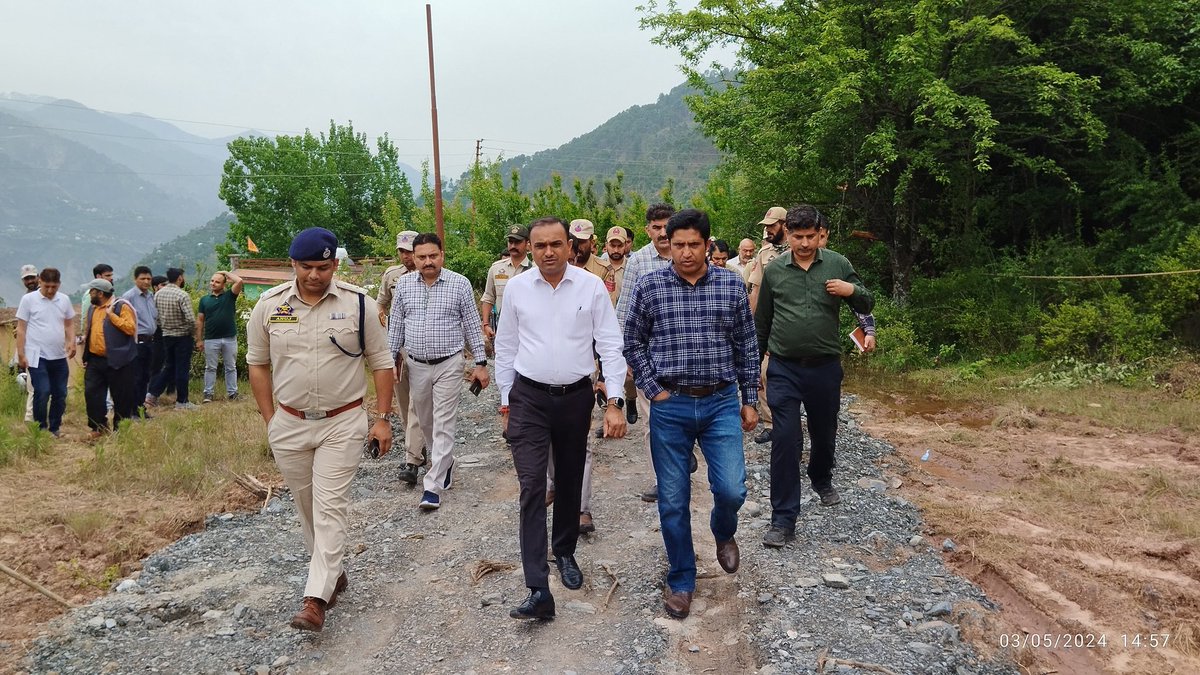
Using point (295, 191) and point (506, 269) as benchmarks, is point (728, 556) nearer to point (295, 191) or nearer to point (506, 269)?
point (506, 269)

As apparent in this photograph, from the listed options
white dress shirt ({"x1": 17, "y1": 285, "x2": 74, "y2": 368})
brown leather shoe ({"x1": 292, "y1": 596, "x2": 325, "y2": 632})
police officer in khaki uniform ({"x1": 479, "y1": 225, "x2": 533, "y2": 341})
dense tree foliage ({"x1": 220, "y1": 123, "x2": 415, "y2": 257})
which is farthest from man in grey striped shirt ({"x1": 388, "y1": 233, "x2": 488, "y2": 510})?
dense tree foliage ({"x1": 220, "y1": 123, "x2": 415, "y2": 257})

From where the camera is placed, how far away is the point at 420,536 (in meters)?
5.36

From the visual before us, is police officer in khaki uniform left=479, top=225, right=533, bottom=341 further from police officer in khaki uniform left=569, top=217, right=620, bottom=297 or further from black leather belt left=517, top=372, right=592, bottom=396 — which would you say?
black leather belt left=517, top=372, right=592, bottom=396

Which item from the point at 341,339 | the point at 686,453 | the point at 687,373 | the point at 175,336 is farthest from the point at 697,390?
the point at 175,336

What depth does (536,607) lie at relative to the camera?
3.87 meters

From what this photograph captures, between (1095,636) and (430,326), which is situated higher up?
(430,326)

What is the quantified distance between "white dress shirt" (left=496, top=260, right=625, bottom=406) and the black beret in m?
0.94

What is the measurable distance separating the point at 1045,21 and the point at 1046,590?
11721 millimetres

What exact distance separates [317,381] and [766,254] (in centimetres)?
452

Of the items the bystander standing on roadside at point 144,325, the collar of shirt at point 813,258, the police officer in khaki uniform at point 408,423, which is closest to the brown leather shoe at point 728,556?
the collar of shirt at point 813,258

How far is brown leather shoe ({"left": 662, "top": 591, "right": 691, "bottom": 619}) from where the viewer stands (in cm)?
394

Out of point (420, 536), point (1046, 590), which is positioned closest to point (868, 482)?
point (1046, 590)

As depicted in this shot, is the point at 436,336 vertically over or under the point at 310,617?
over

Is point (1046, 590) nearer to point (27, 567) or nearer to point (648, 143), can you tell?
point (27, 567)
